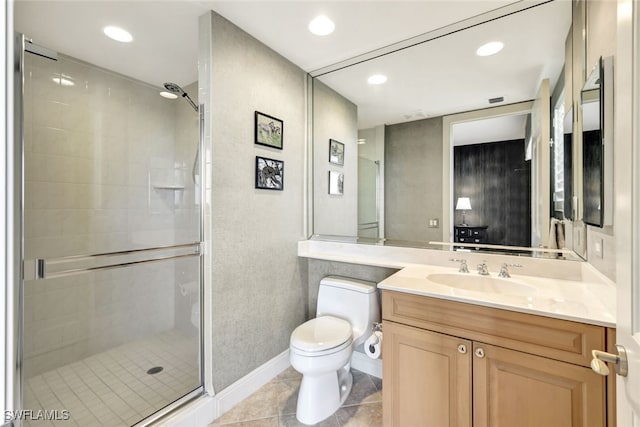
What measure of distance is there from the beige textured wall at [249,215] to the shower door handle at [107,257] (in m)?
0.17

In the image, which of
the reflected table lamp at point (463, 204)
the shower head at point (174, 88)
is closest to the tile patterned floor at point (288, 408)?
the reflected table lamp at point (463, 204)

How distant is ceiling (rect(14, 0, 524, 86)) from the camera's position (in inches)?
63.2

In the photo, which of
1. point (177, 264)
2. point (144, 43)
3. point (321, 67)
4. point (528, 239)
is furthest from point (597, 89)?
point (144, 43)

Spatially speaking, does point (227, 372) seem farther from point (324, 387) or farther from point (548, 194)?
point (548, 194)

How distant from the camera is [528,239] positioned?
1.68 meters

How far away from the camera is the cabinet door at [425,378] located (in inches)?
48.7

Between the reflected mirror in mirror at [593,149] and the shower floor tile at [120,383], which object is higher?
the reflected mirror in mirror at [593,149]

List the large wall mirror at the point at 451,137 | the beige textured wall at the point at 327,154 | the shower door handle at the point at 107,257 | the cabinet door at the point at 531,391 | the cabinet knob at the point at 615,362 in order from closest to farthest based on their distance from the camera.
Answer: the cabinet knob at the point at 615,362 → the cabinet door at the point at 531,391 → the shower door handle at the point at 107,257 → the large wall mirror at the point at 451,137 → the beige textured wall at the point at 327,154

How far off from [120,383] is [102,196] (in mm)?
1291

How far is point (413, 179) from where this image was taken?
2.07 meters

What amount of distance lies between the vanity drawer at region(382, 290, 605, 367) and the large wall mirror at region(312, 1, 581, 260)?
689mm

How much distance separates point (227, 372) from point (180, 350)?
0.41 metres

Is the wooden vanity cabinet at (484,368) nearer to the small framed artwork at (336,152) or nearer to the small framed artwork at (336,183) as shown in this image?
the small framed artwork at (336,183)

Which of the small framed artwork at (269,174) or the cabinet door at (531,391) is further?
the small framed artwork at (269,174)
